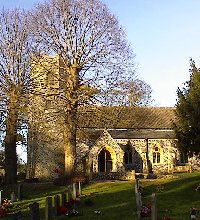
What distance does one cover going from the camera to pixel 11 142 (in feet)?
114

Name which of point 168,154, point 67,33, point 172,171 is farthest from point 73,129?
point 168,154

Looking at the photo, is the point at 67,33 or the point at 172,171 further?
A: the point at 172,171

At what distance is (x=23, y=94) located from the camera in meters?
34.6

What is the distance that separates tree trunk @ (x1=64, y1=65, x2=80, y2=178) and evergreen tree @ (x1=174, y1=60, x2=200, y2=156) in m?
10.0

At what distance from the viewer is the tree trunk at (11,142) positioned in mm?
34094

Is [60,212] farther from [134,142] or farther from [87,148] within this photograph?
[134,142]

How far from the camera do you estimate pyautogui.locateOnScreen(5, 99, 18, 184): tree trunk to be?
112ft

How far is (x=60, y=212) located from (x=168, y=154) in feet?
118

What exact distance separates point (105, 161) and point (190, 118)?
24.7 meters

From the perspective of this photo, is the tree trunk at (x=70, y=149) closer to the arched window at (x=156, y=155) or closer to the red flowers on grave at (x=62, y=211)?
the red flowers on grave at (x=62, y=211)

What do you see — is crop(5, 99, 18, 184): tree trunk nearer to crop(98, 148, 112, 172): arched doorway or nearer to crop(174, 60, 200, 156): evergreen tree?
crop(98, 148, 112, 172): arched doorway

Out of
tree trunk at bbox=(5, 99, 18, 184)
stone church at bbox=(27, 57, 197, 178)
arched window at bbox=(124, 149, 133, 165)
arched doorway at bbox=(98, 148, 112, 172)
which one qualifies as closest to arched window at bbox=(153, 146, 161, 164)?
stone church at bbox=(27, 57, 197, 178)

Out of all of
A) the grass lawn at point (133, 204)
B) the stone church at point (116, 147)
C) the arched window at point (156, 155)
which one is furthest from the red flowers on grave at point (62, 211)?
the arched window at point (156, 155)

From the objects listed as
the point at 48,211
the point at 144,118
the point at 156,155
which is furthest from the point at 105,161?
the point at 48,211
